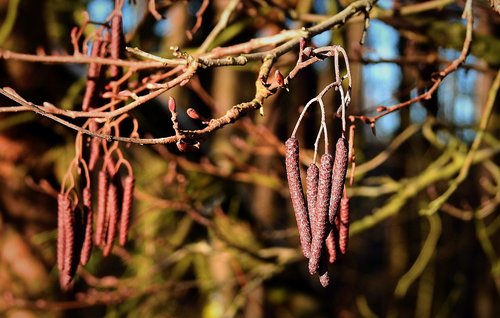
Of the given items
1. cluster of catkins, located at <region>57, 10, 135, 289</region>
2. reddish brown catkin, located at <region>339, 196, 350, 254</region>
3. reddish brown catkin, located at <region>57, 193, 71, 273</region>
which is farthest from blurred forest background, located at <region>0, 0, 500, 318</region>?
reddish brown catkin, located at <region>339, 196, 350, 254</region>

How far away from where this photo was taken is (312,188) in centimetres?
118

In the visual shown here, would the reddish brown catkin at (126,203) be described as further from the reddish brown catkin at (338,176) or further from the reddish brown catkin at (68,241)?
the reddish brown catkin at (338,176)

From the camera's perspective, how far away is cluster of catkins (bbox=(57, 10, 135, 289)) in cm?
157

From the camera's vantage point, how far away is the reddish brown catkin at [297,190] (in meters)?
1.17

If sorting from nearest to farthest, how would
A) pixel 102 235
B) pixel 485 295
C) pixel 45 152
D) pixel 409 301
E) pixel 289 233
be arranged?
pixel 102 235, pixel 289 233, pixel 45 152, pixel 485 295, pixel 409 301

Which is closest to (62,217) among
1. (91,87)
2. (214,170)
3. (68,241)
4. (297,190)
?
(68,241)

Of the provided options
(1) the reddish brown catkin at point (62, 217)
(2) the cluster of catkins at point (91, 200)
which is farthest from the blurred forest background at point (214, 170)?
(1) the reddish brown catkin at point (62, 217)

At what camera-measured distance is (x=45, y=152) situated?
402cm

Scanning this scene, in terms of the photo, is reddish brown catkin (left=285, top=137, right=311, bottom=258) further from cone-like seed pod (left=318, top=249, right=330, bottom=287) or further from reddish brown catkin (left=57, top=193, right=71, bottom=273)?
reddish brown catkin (left=57, top=193, right=71, bottom=273)

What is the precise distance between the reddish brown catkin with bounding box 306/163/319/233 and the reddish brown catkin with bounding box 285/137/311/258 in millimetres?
13

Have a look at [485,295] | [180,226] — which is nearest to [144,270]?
[180,226]

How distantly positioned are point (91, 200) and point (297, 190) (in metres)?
0.63

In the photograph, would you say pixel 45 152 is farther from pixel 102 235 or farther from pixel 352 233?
pixel 102 235

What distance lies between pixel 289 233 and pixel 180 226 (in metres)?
0.99
